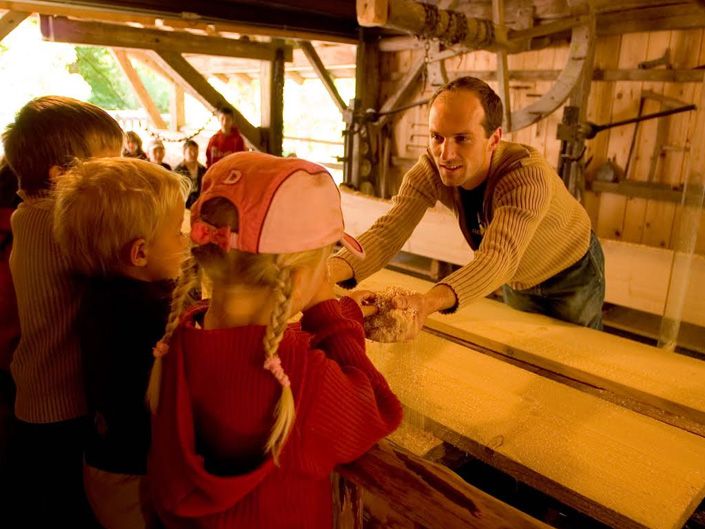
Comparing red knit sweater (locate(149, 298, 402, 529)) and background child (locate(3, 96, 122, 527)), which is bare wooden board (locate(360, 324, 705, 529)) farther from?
background child (locate(3, 96, 122, 527))

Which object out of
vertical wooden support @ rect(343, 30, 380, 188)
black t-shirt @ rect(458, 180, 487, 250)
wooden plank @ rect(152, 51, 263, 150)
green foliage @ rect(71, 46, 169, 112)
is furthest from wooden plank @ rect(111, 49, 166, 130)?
black t-shirt @ rect(458, 180, 487, 250)

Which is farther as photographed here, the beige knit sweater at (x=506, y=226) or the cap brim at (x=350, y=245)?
the beige knit sweater at (x=506, y=226)

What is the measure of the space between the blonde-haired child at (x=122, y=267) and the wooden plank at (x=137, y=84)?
9.30 m

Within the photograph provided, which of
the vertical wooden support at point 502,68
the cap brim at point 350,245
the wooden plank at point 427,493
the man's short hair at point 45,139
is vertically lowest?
the wooden plank at point 427,493

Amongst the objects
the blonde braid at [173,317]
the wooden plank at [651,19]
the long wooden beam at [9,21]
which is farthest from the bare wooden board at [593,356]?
the long wooden beam at [9,21]

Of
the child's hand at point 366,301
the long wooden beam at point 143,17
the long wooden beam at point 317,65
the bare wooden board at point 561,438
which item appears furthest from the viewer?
the long wooden beam at point 317,65

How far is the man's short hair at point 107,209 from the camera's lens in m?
1.26

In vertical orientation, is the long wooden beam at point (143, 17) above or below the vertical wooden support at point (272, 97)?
above

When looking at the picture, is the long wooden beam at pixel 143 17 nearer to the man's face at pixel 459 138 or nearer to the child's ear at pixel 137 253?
the man's face at pixel 459 138

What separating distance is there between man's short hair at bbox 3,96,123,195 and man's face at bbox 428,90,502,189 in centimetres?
114

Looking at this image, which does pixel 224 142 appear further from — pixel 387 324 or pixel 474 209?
pixel 387 324

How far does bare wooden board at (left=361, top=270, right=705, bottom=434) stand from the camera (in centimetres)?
162

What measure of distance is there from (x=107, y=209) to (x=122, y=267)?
135 millimetres

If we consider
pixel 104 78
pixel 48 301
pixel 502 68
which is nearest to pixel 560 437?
pixel 48 301
